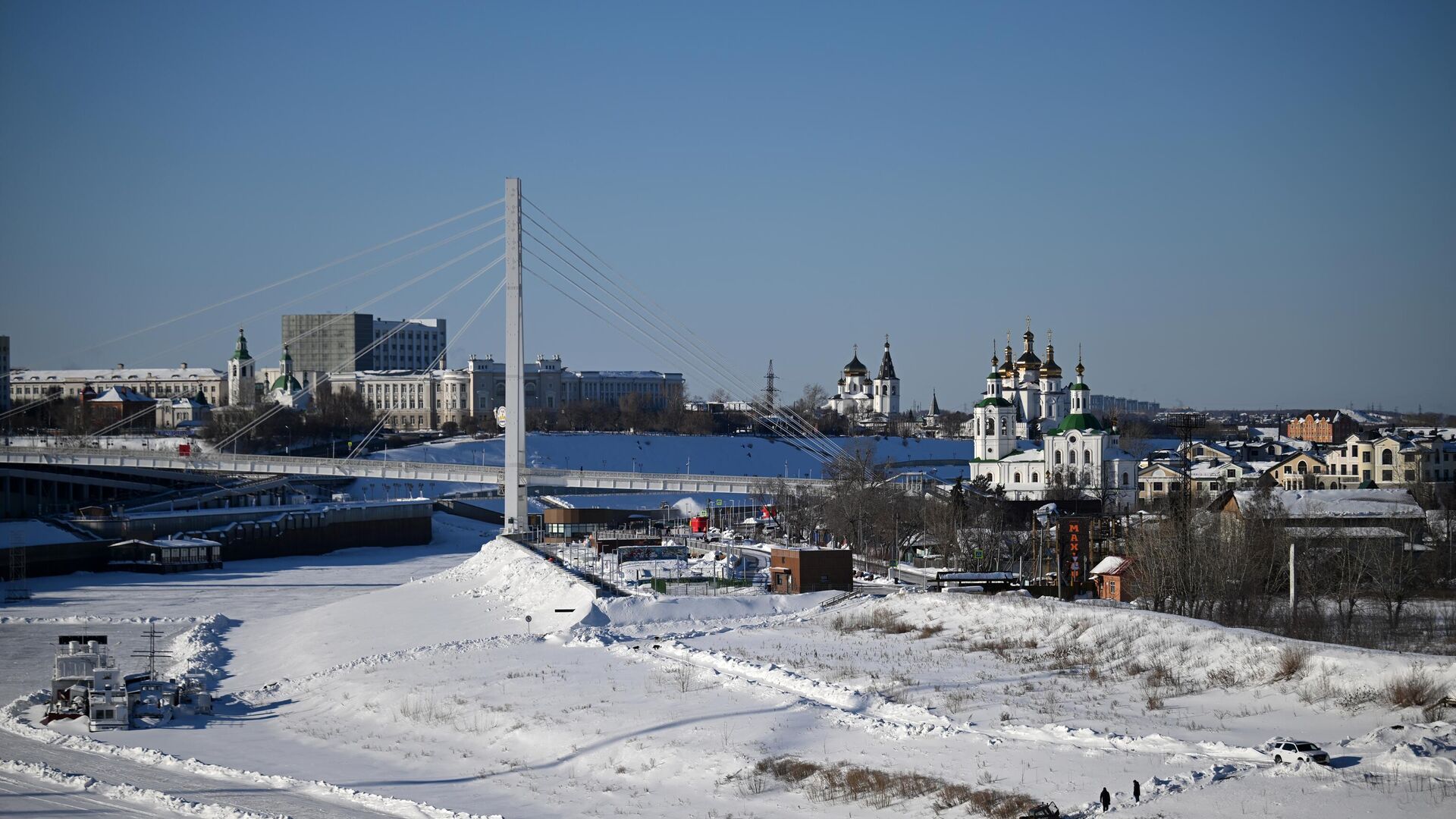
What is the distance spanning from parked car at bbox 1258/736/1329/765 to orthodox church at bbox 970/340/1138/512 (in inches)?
1596

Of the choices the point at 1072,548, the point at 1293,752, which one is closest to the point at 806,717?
the point at 1293,752

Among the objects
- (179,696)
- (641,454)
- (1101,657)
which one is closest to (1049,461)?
(641,454)

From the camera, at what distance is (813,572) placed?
31328mm

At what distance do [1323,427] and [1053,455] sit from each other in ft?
154

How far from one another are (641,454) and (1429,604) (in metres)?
71.4

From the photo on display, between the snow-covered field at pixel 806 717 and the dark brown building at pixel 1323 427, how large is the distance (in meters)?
83.3

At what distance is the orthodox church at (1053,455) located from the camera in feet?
205

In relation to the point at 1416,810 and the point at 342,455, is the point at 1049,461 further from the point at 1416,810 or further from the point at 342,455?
the point at 1416,810

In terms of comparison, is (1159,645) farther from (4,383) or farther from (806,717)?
(4,383)

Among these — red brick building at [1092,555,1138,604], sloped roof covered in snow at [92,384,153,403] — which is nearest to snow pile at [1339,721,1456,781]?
red brick building at [1092,555,1138,604]

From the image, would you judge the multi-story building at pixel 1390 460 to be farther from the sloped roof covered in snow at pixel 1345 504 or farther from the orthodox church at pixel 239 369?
the orthodox church at pixel 239 369

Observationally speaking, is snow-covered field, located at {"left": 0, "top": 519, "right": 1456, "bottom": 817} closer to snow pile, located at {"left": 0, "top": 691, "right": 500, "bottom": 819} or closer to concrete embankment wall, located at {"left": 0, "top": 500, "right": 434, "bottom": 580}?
snow pile, located at {"left": 0, "top": 691, "right": 500, "bottom": 819}

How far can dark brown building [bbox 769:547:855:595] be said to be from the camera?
31172mm

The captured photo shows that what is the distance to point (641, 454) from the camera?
95.2 meters
